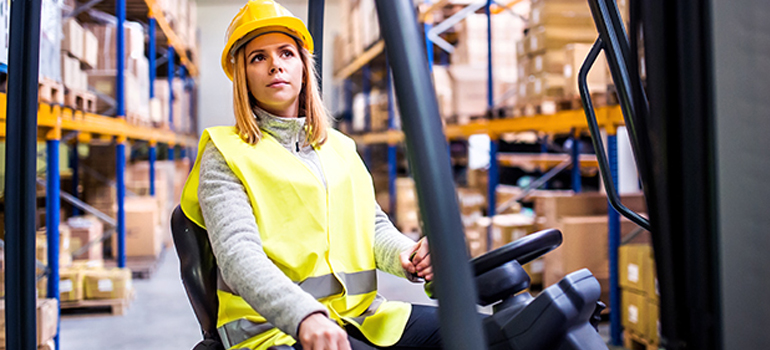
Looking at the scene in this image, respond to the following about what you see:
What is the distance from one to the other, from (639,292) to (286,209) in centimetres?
279

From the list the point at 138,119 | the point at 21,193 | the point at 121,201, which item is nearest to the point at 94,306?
the point at 121,201

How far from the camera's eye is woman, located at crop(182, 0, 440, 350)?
1.42 metres

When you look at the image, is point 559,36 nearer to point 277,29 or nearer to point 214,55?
point 277,29

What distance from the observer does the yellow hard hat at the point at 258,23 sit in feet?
5.20

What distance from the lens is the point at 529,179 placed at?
780 cm

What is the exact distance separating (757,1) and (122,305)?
15.7ft

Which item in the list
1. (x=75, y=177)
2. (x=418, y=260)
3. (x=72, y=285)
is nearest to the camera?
(x=418, y=260)

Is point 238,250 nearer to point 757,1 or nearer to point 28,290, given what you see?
point 28,290

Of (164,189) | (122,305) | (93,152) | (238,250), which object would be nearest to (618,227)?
(238,250)

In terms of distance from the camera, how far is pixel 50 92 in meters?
3.43

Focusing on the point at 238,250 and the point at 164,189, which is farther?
the point at 164,189

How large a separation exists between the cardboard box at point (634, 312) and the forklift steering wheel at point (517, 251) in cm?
224

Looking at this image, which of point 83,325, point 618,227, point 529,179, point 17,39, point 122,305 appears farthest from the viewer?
point 529,179

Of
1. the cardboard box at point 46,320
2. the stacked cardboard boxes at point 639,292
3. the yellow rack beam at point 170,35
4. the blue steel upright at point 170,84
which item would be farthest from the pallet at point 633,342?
the blue steel upright at point 170,84
